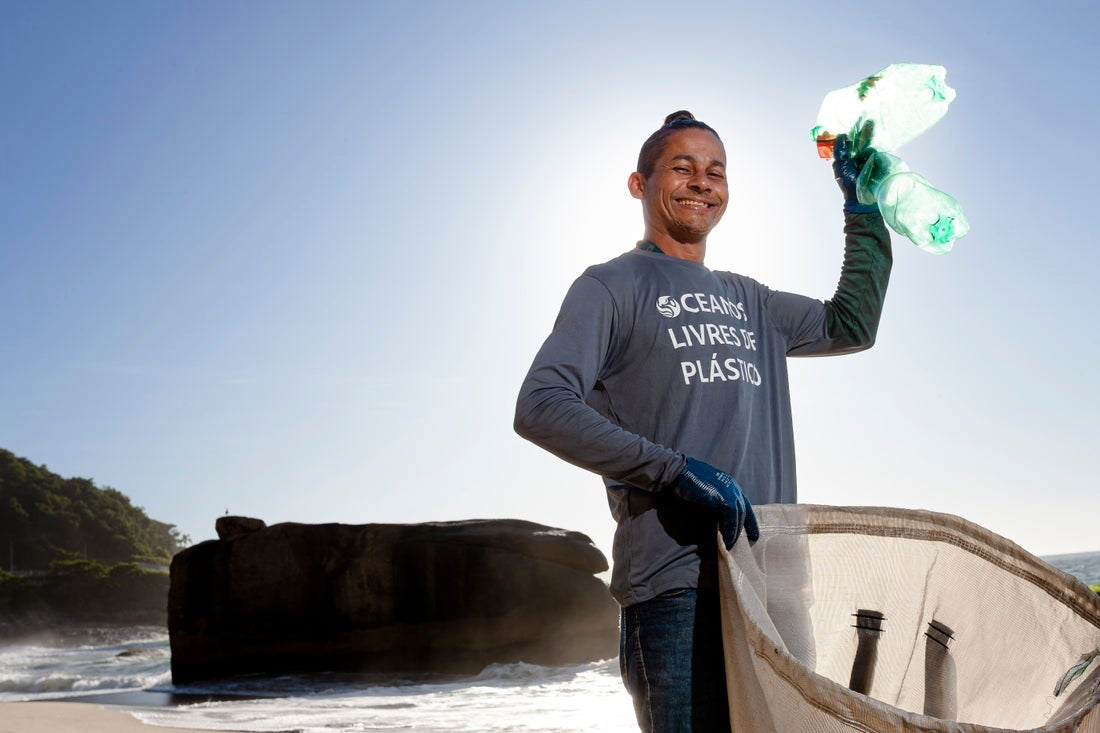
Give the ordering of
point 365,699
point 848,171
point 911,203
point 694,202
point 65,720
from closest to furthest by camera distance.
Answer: point 694,202
point 911,203
point 848,171
point 65,720
point 365,699

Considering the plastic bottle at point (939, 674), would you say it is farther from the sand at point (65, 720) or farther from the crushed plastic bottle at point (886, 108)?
the sand at point (65, 720)

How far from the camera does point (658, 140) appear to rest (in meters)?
2.09

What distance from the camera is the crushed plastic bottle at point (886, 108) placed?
2.30 meters

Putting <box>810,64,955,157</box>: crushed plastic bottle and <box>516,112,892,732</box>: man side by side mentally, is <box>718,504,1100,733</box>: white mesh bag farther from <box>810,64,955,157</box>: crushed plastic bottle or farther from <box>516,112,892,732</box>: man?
<box>810,64,955,157</box>: crushed plastic bottle

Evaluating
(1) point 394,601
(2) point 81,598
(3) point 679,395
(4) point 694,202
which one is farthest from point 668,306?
(2) point 81,598

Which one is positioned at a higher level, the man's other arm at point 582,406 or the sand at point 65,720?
the man's other arm at point 582,406

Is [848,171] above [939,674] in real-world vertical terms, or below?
above

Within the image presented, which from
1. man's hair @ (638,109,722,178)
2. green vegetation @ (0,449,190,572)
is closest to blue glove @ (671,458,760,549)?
man's hair @ (638,109,722,178)

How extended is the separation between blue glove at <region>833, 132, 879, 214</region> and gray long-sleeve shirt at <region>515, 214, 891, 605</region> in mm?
409

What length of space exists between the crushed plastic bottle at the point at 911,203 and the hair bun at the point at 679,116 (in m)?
0.43

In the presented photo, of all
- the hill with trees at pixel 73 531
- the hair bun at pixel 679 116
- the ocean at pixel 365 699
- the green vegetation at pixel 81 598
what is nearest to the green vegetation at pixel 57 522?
the hill with trees at pixel 73 531

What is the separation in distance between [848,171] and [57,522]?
77405 millimetres

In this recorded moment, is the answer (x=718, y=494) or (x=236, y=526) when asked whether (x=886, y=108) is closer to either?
(x=718, y=494)

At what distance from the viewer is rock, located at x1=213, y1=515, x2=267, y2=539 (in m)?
17.0
